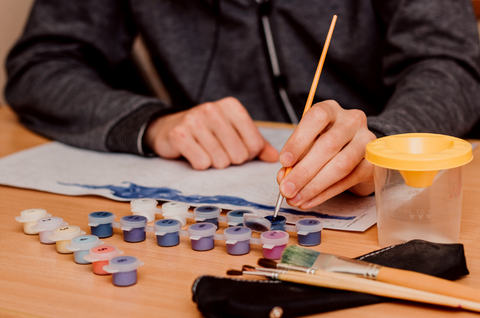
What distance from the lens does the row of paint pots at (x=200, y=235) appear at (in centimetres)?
50

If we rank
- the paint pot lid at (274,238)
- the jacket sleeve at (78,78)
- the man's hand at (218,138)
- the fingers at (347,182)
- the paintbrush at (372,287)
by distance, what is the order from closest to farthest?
the paintbrush at (372,287) < the paint pot lid at (274,238) < the fingers at (347,182) < the man's hand at (218,138) < the jacket sleeve at (78,78)

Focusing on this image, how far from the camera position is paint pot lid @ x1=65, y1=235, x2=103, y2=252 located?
0.49m

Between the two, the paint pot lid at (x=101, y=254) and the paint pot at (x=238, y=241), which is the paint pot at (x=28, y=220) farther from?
the paint pot at (x=238, y=241)

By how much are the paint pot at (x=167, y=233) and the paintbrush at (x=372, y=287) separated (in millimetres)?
160

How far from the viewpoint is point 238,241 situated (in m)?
0.50

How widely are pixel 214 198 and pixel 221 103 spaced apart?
24 cm

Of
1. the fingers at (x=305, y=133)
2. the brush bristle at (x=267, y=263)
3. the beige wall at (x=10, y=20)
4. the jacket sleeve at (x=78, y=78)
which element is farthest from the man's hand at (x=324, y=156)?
the beige wall at (x=10, y=20)

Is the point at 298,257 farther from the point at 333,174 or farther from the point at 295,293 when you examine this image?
the point at 333,174

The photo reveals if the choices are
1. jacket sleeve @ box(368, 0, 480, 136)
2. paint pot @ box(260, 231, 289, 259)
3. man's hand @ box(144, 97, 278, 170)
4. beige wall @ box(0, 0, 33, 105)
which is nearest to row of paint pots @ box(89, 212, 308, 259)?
paint pot @ box(260, 231, 289, 259)

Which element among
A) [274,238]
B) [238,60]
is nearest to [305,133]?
[274,238]

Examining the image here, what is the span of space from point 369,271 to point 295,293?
7 cm

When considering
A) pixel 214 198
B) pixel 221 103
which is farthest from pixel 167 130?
pixel 214 198

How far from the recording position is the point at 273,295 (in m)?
0.39

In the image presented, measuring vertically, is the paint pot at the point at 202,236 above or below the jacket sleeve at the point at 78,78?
below
